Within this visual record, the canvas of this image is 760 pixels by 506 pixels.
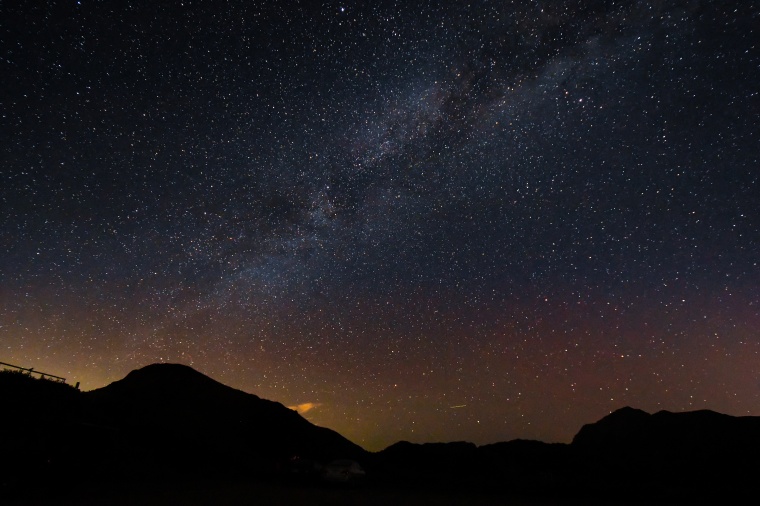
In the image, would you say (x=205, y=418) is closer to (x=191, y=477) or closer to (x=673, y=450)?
(x=191, y=477)

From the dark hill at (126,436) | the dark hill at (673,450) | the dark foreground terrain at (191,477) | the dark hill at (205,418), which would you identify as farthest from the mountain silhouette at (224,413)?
the dark hill at (673,450)

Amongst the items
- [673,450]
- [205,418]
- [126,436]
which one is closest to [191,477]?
[126,436]

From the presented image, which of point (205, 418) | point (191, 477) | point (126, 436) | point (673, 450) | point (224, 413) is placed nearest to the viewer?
point (191, 477)

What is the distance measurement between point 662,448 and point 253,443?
57449mm

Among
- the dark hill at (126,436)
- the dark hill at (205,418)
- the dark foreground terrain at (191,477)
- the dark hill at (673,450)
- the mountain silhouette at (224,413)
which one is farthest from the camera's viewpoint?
the mountain silhouette at (224,413)

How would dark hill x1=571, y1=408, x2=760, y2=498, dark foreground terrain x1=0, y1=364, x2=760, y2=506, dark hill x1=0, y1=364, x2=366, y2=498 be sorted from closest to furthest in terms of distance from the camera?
1. dark foreground terrain x1=0, y1=364, x2=760, y2=506
2. dark hill x1=0, y1=364, x2=366, y2=498
3. dark hill x1=571, y1=408, x2=760, y2=498

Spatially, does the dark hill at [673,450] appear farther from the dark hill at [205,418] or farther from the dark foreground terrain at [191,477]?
the dark hill at [205,418]

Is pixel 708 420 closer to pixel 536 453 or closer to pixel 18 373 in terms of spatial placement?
pixel 536 453

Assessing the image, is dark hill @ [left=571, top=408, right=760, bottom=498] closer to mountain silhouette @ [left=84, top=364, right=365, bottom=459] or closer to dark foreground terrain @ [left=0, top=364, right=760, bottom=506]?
dark foreground terrain @ [left=0, top=364, right=760, bottom=506]

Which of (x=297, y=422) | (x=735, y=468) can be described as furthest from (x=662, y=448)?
(x=297, y=422)

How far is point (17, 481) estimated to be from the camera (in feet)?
42.6


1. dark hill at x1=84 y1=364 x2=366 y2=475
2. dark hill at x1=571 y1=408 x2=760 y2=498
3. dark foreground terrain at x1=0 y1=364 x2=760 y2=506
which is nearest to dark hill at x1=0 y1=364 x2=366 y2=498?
dark foreground terrain at x1=0 y1=364 x2=760 y2=506

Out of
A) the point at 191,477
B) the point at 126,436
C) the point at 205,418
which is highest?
the point at 205,418

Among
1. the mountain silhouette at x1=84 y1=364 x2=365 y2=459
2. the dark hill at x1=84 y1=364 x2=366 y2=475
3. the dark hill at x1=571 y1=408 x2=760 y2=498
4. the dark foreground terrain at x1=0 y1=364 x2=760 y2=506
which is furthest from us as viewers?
the mountain silhouette at x1=84 y1=364 x2=365 y2=459
